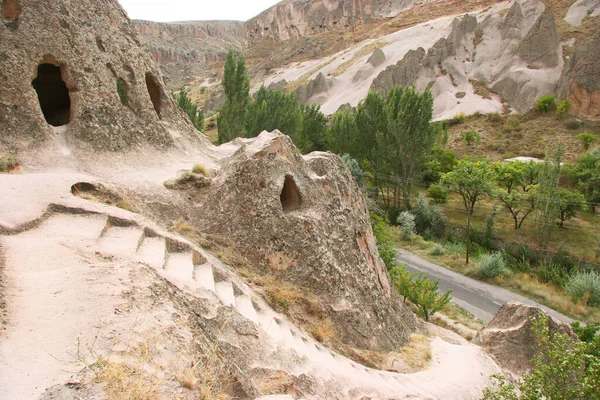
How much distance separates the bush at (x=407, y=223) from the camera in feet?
84.8

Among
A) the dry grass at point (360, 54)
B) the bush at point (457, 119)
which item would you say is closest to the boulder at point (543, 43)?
the bush at point (457, 119)

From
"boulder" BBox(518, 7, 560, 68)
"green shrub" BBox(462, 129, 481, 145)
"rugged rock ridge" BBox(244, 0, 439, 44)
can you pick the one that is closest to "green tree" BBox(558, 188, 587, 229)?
"green shrub" BBox(462, 129, 481, 145)

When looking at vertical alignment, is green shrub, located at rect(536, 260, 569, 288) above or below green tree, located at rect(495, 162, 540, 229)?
below

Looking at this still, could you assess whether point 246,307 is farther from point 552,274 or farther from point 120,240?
point 552,274

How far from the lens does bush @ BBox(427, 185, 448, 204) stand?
3043cm

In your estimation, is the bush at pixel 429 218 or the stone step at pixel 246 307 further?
the bush at pixel 429 218

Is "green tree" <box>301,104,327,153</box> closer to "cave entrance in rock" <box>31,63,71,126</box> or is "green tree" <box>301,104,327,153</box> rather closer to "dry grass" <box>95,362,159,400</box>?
"cave entrance in rock" <box>31,63,71,126</box>

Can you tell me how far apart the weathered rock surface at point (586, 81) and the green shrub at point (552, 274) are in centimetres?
2440

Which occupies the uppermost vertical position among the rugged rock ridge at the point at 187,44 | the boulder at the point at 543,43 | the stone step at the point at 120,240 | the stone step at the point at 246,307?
the rugged rock ridge at the point at 187,44

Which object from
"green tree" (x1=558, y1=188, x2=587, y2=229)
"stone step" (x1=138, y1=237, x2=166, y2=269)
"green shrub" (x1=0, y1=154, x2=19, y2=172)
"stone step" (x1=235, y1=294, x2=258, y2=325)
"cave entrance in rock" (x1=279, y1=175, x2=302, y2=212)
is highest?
"green shrub" (x1=0, y1=154, x2=19, y2=172)

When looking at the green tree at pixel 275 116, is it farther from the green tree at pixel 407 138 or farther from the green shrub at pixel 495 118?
the green shrub at pixel 495 118

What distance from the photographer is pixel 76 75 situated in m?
8.27

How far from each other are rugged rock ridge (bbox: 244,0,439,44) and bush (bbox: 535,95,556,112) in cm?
5801

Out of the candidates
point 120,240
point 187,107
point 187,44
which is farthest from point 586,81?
point 187,44
